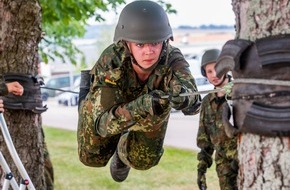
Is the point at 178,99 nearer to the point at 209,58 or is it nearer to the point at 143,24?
the point at 143,24

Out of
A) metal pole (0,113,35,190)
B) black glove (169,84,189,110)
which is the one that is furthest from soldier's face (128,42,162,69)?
metal pole (0,113,35,190)

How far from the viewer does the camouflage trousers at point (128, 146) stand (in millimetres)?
4199

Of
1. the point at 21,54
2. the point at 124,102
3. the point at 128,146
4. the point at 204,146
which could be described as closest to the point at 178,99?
the point at 124,102

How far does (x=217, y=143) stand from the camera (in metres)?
5.25

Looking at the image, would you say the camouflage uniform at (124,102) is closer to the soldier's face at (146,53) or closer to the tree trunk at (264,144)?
the soldier's face at (146,53)

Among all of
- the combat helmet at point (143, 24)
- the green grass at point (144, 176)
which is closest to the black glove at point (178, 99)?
the combat helmet at point (143, 24)

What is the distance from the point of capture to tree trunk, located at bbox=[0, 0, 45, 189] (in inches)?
193

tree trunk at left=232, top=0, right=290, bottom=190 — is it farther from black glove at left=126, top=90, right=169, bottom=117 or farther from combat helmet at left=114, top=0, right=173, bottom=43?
combat helmet at left=114, top=0, right=173, bottom=43

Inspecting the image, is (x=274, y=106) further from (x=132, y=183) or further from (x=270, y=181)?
(x=132, y=183)

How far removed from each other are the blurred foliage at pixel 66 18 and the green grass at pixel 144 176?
2.29 meters

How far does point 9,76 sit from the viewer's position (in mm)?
4766

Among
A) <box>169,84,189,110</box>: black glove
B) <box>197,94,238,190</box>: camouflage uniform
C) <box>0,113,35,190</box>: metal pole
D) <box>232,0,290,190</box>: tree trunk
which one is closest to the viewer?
<box>232,0,290,190</box>: tree trunk

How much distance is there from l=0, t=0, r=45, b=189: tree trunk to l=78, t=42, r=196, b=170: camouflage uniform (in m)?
0.87

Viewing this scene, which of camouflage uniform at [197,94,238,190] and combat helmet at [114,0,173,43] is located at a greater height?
combat helmet at [114,0,173,43]
